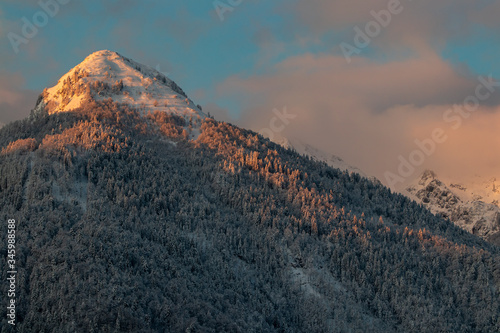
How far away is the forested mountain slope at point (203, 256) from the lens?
125 metres

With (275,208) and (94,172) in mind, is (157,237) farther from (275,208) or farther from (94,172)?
(275,208)

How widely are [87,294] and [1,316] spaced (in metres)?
18.0

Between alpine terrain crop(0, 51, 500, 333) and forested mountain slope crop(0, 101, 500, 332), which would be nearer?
alpine terrain crop(0, 51, 500, 333)

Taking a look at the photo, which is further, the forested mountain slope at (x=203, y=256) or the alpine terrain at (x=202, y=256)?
the forested mountain slope at (x=203, y=256)

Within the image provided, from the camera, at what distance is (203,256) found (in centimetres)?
15850

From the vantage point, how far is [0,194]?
158 metres

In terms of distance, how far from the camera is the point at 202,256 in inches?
6225

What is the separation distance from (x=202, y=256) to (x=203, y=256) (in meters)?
0.46

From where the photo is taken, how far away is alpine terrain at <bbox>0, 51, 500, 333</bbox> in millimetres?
124688

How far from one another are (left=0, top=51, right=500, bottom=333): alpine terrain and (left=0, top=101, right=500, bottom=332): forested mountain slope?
42 cm

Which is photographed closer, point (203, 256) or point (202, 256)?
point (202, 256)

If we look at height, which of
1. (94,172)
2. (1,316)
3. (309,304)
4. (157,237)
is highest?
(94,172)

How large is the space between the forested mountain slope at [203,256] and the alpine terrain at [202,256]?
1.36ft

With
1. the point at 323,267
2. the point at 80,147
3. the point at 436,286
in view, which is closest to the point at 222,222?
the point at 323,267
